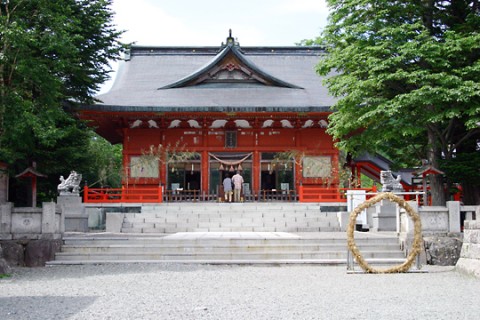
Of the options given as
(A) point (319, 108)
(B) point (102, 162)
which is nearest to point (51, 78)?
(A) point (319, 108)

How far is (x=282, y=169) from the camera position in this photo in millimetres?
24953

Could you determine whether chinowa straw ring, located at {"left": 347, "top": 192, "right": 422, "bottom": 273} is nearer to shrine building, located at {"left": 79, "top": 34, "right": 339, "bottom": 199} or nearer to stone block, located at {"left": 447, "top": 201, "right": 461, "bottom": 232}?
stone block, located at {"left": 447, "top": 201, "right": 461, "bottom": 232}

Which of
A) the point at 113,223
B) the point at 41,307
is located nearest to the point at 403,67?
the point at 113,223

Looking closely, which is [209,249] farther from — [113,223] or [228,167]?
[228,167]

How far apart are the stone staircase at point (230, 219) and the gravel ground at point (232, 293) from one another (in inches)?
242

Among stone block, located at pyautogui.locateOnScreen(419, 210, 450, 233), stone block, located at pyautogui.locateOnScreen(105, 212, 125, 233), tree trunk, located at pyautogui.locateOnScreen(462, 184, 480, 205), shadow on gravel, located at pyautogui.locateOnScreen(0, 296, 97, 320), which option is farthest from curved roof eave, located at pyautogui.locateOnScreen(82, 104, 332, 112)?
shadow on gravel, located at pyautogui.locateOnScreen(0, 296, 97, 320)

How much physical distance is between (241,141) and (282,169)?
229 cm

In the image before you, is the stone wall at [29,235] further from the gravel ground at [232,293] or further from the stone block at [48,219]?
the gravel ground at [232,293]

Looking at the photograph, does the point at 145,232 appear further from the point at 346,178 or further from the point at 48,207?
the point at 346,178

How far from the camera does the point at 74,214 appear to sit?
730 inches

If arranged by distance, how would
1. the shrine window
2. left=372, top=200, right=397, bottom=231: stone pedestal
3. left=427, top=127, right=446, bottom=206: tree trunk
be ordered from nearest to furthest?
left=427, top=127, right=446, bottom=206: tree trunk → left=372, top=200, right=397, bottom=231: stone pedestal → the shrine window

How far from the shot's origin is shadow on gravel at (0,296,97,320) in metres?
7.02

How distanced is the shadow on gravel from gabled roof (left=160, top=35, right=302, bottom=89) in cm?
1851

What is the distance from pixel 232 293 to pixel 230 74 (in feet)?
61.3
